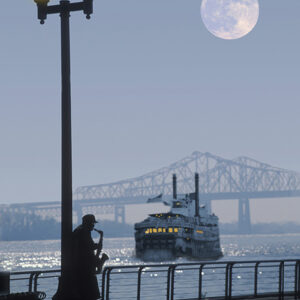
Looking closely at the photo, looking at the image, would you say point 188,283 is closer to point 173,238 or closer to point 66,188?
point 173,238

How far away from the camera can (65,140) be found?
9789mm

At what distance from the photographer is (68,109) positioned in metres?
9.87

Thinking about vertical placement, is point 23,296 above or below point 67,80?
below

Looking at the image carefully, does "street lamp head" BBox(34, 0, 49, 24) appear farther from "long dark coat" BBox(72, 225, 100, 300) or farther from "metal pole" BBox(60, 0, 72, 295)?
"long dark coat" BBox(72, 225, 100, 300)

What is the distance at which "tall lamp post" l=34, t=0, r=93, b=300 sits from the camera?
31.6 ft

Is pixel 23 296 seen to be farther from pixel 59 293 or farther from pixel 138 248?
pixel 138 248

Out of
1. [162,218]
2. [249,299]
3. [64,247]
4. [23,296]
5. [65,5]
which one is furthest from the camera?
[162,218]

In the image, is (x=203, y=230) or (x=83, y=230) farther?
(x=203, y=230)

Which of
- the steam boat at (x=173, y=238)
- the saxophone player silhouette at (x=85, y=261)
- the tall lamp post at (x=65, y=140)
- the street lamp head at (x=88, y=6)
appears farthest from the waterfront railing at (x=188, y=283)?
the steam boat at (x=173, y=238)

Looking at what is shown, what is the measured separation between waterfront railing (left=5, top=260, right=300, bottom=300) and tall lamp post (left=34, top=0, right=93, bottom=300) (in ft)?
6.59

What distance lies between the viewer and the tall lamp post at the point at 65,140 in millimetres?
9633

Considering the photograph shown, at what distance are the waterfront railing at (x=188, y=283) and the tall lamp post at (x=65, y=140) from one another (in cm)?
201

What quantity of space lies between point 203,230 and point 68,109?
114 meters

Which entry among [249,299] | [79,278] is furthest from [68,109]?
[249,299]
